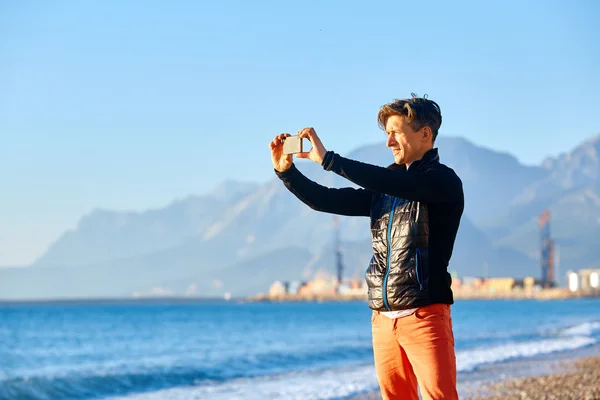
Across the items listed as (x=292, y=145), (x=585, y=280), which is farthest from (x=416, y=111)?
(x=585, y=280)

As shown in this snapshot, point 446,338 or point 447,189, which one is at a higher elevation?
point 447,189

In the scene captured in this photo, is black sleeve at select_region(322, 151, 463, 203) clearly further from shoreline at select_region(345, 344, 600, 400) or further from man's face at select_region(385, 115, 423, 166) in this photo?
shoreline at select_region(345, 344, 600, 400)

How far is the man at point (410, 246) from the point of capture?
290cm

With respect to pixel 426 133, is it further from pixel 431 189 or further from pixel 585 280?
pixel 585 280

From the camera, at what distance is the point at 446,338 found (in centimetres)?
294

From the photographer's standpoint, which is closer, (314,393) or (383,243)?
(383,243)

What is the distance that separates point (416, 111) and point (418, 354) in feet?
2.60

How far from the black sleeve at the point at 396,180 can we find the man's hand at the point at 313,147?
0.02 m


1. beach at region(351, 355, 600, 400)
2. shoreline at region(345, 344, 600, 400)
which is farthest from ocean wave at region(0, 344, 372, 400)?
beach at region(351, 355, 600, 400)

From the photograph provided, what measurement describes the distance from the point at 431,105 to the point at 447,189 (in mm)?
299

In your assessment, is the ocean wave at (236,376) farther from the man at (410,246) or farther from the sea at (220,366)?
the man at (410,246)

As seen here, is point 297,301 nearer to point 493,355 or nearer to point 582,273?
point 582,273

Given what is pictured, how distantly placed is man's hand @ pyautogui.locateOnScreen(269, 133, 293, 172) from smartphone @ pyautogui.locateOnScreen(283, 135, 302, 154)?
70 millimetres

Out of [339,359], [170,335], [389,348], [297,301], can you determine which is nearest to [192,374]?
[339,359]
